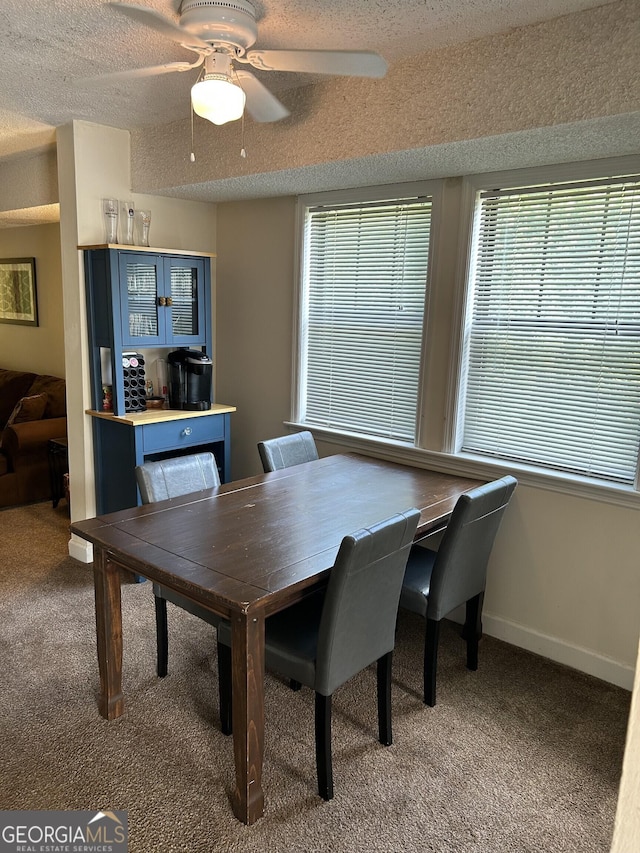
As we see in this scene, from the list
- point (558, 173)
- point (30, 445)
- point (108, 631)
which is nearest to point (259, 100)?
point (558, 173)

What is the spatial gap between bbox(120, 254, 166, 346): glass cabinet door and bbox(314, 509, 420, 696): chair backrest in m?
2.26

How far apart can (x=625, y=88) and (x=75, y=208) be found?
285cm

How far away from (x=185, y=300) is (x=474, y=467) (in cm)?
209

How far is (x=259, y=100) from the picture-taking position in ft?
7.08

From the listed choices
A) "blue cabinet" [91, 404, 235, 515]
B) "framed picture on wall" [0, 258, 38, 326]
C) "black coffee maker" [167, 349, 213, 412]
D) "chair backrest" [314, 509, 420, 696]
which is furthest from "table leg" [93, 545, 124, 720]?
"framed picture on wall" [0, 258, 38, 326]

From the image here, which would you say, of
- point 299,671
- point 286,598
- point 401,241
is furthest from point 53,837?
point 401,241

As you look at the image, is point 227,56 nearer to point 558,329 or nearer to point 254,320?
point 558,329

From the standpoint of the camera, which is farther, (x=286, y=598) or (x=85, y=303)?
(x=85, y=303)

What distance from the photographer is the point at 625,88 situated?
1.89 metres

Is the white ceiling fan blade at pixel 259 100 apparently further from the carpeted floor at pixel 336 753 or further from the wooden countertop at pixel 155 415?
the carpeted floor at pixel 336 753

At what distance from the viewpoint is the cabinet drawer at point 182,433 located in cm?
350

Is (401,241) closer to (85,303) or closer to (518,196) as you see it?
(518,196)

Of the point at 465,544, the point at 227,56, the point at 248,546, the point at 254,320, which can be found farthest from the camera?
the point at 254,320

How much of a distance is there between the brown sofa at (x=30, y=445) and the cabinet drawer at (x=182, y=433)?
1665 mm
